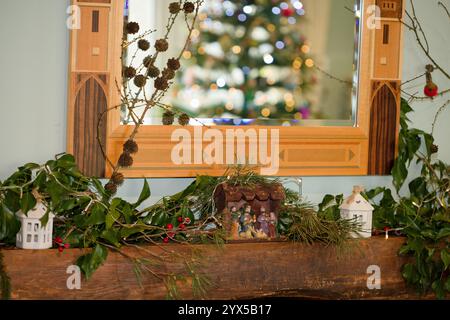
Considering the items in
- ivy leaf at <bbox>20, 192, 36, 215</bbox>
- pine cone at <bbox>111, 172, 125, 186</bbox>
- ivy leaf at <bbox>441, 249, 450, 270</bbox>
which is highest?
pine cone at <bbox>111, 172, 125, 186</bbox>

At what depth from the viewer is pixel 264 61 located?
2820mm

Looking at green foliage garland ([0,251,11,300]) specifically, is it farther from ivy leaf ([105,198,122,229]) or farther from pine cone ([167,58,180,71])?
pine cone ([167,58,180,71])

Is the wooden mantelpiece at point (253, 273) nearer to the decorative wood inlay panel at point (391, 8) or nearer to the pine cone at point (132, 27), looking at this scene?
the pine cone at point (132, 27)

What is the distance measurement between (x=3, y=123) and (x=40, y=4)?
0.45m

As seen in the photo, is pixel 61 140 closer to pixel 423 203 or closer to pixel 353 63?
pixel 353 63

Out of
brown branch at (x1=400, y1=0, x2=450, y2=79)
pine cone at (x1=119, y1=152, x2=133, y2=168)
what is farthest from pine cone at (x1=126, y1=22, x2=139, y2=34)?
brown branch at (x1=400, y1=0, x2=450, y2=79)

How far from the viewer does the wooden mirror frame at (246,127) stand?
2625 millimetres

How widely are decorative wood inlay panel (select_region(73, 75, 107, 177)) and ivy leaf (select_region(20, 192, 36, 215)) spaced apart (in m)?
0.30

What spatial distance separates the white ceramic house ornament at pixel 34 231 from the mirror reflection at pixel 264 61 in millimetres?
507

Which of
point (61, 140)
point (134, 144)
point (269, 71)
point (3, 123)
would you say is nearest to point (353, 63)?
point (269, 71)

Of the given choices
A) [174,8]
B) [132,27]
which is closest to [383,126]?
[174,8]

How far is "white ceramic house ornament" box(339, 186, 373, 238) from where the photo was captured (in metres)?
2.73

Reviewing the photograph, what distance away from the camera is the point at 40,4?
2609mm

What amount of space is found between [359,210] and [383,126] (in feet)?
1.49
